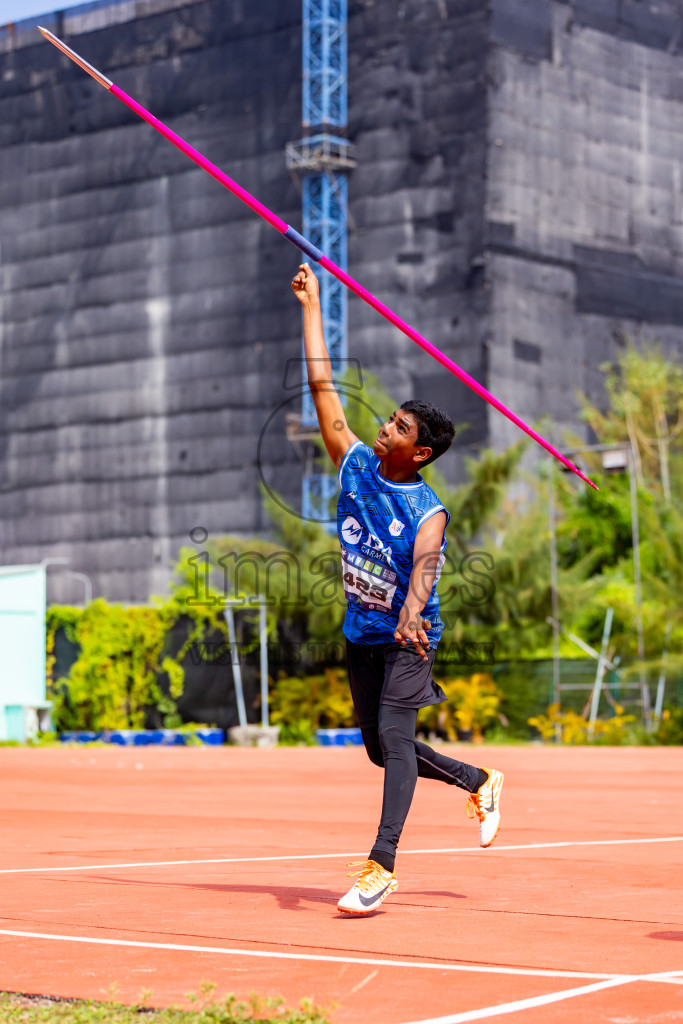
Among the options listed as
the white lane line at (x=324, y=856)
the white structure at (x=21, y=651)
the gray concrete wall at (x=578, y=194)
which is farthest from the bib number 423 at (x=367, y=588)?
the gray concrete wall at (x=578, y=194)

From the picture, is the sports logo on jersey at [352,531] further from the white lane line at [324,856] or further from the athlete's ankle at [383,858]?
the white lane line at [324,856]

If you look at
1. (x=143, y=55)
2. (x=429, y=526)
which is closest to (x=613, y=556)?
(x=143, y=55)

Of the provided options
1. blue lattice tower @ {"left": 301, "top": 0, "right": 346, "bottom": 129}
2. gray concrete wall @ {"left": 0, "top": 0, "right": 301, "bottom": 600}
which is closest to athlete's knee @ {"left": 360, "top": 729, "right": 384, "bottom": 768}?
gray concrete wall @ {"left": 0, "top": 0, "right": 301, "bottom": 600}

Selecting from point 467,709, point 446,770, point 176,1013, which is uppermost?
point 446,770

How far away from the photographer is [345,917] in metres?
5.12

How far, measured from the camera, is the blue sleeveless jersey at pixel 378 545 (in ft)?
18.7

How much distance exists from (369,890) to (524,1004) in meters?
1.64

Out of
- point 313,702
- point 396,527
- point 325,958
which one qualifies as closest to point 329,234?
point 313,702

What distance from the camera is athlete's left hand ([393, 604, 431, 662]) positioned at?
5477 millimetres

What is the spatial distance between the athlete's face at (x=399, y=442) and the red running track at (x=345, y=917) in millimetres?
1631

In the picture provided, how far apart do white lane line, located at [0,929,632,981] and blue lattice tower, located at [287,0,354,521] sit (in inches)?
1567

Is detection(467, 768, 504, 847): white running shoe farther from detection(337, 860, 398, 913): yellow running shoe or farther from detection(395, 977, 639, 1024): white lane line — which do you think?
detection(395, 977, 639, 1024): white lane line

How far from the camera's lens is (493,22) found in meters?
44.1

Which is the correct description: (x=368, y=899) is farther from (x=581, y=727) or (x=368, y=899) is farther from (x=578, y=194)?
(x=578, y=194)
